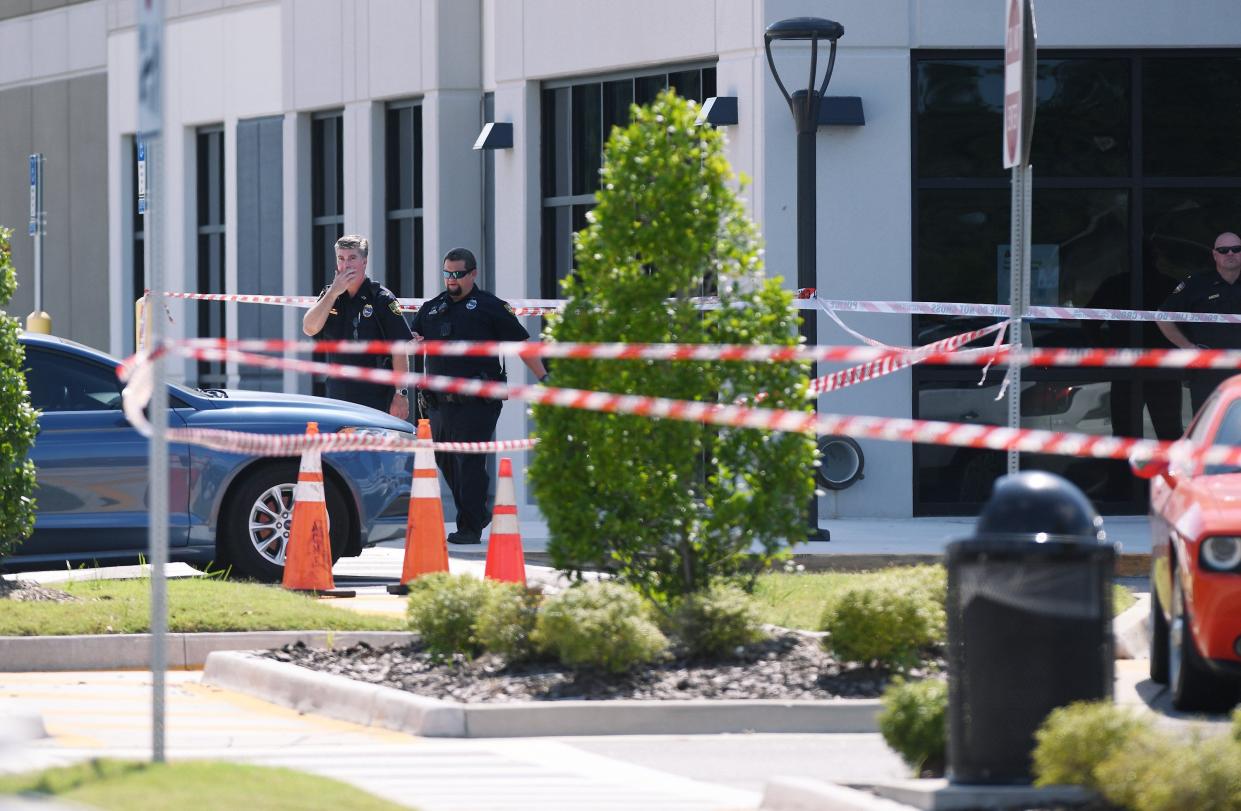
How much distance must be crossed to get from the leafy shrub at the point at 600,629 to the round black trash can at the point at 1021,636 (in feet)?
7.41

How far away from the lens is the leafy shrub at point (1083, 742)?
233 inches

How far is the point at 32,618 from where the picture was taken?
1034 centimetres

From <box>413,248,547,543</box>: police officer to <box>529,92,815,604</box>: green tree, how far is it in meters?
5.61

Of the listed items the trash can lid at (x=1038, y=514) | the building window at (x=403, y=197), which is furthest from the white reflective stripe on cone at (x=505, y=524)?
the building window at (x=403, y=197)

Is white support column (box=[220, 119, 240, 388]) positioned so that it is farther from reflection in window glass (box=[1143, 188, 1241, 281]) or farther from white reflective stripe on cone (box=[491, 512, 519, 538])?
white reflective stripe on cone (box=[491, 512, 519, 538])

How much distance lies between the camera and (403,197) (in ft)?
72.6

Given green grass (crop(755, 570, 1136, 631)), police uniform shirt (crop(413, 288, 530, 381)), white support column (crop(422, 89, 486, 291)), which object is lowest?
green grass (crop(755, 570, 1136, 631))

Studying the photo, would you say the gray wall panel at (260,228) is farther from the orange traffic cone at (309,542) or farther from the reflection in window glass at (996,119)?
the orange traffic cone at (309,542)

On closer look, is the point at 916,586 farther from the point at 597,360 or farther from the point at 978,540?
the point at 978,540

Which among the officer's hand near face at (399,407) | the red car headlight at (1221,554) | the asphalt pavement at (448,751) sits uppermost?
the officer's hand near face at (399,407)

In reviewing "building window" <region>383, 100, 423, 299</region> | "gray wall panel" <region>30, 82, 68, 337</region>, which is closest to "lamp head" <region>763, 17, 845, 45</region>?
"building window" <region>383, 100, 423, 299</region>

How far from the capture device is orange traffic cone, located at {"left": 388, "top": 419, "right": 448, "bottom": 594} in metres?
12.5

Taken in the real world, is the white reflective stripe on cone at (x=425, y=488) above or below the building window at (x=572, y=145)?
below

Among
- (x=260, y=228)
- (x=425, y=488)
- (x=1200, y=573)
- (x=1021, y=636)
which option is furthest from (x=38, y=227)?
(x=1021, y=636)
